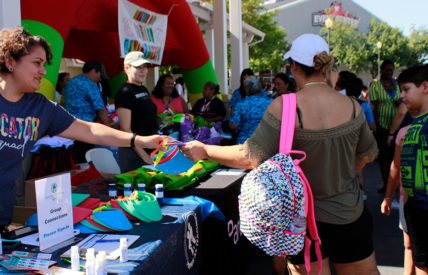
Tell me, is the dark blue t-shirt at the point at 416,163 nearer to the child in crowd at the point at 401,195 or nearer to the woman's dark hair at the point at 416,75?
the child in crowd at the point at 401,195

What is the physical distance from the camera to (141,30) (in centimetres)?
633

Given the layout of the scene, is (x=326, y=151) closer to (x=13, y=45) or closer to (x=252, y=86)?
(x=13, y=45)

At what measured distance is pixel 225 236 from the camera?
2.88 m

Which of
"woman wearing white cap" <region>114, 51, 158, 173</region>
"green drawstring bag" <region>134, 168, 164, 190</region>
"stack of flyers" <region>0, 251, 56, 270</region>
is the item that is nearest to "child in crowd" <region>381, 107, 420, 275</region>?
"green drawstring bag" <region>134, 168, 164, 190</region>

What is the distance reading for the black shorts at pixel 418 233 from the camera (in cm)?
214

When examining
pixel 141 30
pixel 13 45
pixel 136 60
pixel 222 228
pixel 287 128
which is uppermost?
pixel 141 30

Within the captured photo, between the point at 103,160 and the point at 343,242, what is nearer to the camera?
the point at 343,242

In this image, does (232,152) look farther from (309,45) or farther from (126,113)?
(126,113)

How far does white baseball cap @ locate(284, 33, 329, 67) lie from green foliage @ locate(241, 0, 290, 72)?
1073 inches

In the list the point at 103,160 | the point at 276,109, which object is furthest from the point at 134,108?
the point at 276,109

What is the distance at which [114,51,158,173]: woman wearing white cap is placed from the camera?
3.38 metres

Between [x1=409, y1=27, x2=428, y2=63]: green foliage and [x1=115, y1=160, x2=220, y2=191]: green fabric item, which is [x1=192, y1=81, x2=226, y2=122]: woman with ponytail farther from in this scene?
[x1=409, y1=27, x2=428, y2=63]: green foliage

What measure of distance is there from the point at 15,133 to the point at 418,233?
2.17 m

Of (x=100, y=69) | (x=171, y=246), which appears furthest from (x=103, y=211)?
(x=100, y=69)
